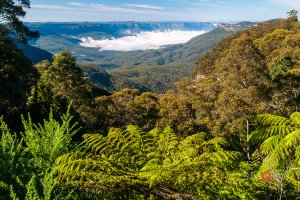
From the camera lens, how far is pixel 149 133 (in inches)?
263


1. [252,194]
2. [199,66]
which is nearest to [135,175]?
[252,194]

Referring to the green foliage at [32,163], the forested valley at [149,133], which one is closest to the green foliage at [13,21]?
the forested valley at [149,133]

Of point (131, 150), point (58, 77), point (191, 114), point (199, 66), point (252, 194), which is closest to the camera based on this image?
point (252, 194)

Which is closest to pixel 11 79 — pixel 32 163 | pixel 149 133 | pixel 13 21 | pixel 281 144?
pixel 13 21

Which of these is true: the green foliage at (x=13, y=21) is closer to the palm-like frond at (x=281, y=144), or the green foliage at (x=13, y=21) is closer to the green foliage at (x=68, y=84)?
the green foliage at (x=68, y=84)

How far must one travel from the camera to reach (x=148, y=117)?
1238 inches

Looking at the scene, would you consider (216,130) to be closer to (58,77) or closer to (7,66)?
(58,77)

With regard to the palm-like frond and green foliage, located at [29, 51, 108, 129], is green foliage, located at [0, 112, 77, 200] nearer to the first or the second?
the palm-like frond

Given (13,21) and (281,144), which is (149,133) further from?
(13,21)

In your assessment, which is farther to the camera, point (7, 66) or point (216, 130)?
point (216, 130)

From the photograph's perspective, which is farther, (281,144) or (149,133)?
(149,133)

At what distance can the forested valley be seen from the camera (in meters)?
4.55

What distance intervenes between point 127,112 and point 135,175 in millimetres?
27177

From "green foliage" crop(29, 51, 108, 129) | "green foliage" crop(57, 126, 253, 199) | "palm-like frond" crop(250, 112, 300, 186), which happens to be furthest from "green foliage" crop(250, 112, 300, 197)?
"green foliage" crop(29, 51, 108, 129)
